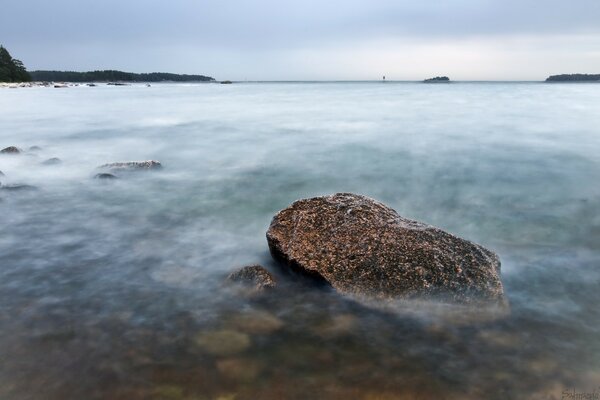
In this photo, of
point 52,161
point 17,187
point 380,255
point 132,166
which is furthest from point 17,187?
point 380,255

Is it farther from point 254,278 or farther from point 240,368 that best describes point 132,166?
point 240,368

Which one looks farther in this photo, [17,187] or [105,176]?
[105,176]

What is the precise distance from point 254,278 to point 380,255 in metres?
1.62

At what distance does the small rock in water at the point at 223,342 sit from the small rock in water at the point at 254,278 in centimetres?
94

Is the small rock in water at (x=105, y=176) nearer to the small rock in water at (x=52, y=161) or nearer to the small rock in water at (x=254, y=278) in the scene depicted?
the small rock in water at (x=52, y=161)

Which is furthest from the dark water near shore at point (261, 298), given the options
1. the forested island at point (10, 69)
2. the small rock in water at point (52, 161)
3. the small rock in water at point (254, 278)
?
the forested island at point (10, 69)

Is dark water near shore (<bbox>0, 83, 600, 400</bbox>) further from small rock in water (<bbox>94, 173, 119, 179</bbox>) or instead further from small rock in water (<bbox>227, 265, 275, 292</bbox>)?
small rock in water (<bbox>94, 173, 119, 179</bbox>)

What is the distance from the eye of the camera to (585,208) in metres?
9.54

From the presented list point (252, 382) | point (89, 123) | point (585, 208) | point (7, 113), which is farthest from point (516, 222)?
point (7, 113)

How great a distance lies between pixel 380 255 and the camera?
Result: 5.68 metres

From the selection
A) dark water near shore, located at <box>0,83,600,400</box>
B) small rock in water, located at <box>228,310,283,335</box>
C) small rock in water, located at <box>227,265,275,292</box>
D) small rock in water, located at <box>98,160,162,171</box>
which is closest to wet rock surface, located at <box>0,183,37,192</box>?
dark water near shore, located at <box>0,83,600,400</box>

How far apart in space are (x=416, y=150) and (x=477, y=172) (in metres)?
3.58

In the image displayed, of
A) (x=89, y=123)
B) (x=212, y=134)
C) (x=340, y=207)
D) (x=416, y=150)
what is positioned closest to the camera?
(x=340, y=207)

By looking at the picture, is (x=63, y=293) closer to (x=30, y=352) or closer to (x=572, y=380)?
(x=30, y=352)
